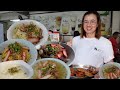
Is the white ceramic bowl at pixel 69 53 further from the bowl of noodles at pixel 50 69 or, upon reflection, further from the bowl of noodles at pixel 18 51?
the bowl of noodles at pixel 18 51

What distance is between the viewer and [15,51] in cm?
286

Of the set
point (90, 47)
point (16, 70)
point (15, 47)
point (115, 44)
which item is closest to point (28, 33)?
point (15, 47)

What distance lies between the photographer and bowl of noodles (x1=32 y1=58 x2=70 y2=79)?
113 inches

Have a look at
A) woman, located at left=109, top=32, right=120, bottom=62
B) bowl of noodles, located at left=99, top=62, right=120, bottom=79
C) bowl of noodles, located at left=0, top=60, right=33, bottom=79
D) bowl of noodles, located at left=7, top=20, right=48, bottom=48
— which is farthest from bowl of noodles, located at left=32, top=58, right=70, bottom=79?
woman, located at left=109, top=32, right=120, bottom=62

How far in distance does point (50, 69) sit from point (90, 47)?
47 centimetres

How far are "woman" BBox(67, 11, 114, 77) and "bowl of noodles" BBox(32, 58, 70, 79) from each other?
14 centimetres

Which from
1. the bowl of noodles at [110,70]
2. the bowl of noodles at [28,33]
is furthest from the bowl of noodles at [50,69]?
the bowl of noodles at [110,70]

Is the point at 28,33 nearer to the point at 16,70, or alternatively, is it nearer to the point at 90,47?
the point at 16,70

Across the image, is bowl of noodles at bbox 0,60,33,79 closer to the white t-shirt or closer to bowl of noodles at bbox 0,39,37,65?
bowl of noodles at bbox 0,39,37,65

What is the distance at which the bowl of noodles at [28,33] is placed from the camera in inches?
115

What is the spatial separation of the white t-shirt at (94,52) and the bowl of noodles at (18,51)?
0.43 meters

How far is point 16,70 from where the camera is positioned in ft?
9.34
